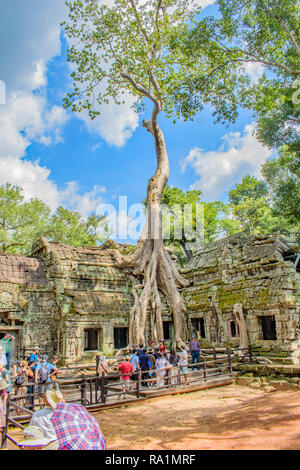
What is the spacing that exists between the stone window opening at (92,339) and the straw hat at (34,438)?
39.5 ft

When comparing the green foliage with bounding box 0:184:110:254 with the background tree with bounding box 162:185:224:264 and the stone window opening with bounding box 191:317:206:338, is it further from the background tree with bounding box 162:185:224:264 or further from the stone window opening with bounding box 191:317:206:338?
the stone window opening with bounding box 191:317:206:338

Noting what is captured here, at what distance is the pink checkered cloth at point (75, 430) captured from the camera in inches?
130

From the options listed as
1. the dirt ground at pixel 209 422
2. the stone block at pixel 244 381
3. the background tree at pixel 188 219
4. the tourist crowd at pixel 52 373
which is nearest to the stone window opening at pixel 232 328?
the tourist crowd at pixel 52 373

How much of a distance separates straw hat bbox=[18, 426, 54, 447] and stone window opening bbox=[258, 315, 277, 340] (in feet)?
38.4

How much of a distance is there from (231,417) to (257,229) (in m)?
28.6

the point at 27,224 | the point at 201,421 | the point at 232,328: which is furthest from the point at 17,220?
the point at 201,421

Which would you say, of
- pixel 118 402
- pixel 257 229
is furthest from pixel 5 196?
pixel 257 229

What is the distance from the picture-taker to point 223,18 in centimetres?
1360

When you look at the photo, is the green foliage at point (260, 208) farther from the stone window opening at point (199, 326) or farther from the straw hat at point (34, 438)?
the straw hat at point (34, 438)

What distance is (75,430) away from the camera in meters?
3.37

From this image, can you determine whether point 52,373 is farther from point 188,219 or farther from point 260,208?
point 260,208

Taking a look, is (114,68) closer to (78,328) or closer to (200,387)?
(78,328)

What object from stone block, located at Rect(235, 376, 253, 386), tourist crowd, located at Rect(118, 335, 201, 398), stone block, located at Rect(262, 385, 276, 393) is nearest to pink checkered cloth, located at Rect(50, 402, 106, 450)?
tourist crowd, located at Rect(118, 335, 201, 398)
